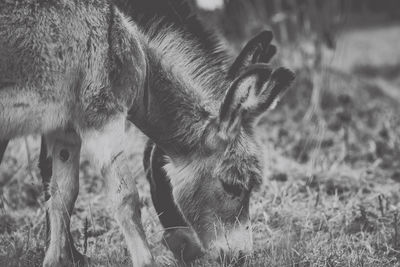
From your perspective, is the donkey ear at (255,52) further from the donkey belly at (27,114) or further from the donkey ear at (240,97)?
the donkey belly at (27,114)

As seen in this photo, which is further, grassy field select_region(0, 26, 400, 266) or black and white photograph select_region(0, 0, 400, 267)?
grassy field select_region(0, 26, 400, 266)

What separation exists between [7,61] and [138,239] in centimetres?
122

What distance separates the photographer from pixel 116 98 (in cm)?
358

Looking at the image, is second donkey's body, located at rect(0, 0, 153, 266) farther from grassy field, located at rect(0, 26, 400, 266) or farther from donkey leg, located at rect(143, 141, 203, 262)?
donkey leg, located at rect(143, 141, 203, 262)

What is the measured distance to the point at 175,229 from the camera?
13.7 feet

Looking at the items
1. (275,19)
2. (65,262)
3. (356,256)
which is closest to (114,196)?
(65,262)

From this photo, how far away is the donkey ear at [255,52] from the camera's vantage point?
423 cm

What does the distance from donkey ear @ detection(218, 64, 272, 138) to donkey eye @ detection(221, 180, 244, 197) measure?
1.04 ft

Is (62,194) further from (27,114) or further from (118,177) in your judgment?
(27,114)

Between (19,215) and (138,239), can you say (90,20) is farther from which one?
(19,215)

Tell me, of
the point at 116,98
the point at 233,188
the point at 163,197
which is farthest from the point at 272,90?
the point at 163,197

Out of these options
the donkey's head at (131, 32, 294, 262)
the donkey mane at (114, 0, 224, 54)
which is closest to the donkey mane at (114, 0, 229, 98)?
the donkey mane at (114, 0, 224, 54)

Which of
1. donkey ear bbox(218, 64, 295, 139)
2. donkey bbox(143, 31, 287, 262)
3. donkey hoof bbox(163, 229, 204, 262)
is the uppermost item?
donkey ear bbox(218, 64, 295, 139)

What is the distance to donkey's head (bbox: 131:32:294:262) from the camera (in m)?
3.91
